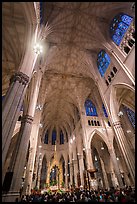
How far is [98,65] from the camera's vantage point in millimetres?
16609

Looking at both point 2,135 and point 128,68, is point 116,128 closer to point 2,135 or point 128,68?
point 128,68

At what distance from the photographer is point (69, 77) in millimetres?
20203

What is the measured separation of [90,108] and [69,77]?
828 centimetres

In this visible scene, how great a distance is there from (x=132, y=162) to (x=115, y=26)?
14.7m

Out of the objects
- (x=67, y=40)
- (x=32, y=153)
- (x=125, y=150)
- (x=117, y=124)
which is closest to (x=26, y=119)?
(x=32, y=153)

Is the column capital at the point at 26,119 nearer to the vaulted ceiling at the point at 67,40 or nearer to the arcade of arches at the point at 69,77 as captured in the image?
the arcade of arches at the point at 69,77

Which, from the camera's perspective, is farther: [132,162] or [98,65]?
[98,65]

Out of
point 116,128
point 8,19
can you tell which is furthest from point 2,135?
point 116,128

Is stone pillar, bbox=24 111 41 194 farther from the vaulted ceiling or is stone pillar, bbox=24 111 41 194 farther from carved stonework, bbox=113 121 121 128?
carved stonework, bbox=113 121 121 128

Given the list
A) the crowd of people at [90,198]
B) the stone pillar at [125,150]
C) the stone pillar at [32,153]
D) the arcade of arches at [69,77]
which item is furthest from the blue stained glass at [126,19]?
the stone pillar at [32,153]

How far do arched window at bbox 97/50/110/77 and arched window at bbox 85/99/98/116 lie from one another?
30.4ft

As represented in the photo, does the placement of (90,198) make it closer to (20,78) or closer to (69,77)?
(20,78)

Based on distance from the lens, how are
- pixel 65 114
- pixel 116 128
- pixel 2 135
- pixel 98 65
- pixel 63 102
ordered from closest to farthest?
pixel 2 135 → pixel 116 128 → pixel 98 65 → pixel 63 102 → pixel 65 114

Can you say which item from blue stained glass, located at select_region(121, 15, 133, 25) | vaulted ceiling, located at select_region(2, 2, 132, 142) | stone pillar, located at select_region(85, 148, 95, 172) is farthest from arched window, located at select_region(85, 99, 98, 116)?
blue stained glass, located at select_region(121, 15, 133, 25)
